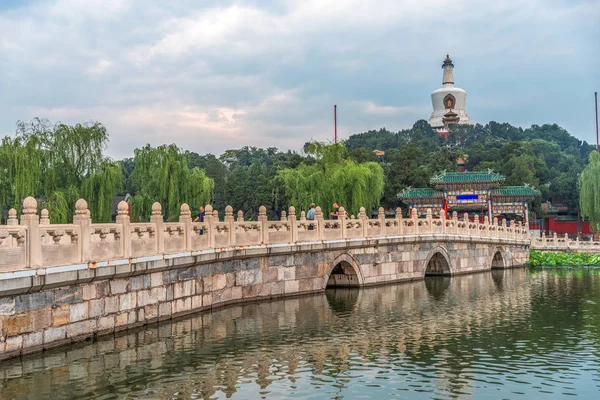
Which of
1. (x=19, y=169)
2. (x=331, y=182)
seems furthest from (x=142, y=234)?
(x=331, y=182)

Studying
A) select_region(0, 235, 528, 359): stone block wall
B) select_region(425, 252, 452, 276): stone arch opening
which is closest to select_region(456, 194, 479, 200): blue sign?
select_region(425, 252, 452, 276): stone arch opening

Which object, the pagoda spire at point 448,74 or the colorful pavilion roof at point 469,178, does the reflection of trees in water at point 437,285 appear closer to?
the colorful pavilion roof at point 469,178

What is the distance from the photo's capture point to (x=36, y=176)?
21688 mm

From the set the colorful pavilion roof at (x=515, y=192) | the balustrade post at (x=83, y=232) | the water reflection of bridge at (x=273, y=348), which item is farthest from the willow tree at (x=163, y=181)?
the colorful pavilion roof at (x=515, y=192)

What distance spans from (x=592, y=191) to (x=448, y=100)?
4584cm

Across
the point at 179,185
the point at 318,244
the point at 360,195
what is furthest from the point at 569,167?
the point at 318,244

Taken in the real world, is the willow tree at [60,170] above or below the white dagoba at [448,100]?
below

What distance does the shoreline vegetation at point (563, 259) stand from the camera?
31.0 metres

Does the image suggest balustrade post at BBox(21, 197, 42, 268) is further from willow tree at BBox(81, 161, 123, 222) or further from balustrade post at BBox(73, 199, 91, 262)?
willow tree at BBox(81, 161, 123, 222)

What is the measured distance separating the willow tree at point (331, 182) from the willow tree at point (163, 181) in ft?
17.0

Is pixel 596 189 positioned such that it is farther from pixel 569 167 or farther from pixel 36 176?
pixel 36 176

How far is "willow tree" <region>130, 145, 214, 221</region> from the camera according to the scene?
2748 centimetres

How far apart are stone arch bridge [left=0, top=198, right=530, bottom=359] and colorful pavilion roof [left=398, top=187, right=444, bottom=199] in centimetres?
1748

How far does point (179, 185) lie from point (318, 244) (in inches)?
437
